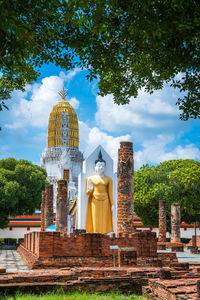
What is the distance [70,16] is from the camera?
17.3 feet

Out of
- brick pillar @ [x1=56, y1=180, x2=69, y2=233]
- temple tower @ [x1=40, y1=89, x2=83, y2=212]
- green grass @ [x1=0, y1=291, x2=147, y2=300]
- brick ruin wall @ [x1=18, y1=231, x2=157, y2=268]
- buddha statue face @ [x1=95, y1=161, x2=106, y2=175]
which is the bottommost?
green grass @ [x1=0, y1=291, x2=147, y2=300]

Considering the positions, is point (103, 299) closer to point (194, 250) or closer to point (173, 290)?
point (173, 290)

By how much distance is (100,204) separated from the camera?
15703 millimetres

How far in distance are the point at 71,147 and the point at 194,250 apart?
45520mm

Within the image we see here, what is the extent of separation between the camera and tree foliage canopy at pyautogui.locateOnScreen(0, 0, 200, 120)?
4.75 metres

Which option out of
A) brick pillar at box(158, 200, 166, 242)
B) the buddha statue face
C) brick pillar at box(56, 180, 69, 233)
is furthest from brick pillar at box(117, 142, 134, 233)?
brick pillar at box(158, 200, 166, 242)

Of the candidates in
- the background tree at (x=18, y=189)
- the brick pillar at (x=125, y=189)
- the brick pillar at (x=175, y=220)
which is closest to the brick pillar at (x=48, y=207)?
the background tree at (x=18, y=189)

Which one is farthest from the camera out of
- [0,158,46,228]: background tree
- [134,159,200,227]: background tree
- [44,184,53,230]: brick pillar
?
[134,159,200,227]: background tree

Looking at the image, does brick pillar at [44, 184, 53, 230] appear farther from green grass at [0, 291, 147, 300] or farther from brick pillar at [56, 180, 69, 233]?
green grass at [0, 291, 147, 300]

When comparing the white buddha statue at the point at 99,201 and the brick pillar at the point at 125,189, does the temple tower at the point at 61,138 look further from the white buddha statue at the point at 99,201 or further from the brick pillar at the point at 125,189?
the brick pillar at the point at 125,189

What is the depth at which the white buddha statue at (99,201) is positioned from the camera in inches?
616

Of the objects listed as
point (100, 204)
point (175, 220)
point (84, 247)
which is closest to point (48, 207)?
point (175, 220)

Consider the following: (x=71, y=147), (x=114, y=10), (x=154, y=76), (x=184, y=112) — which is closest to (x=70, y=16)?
(x=114, y=10)

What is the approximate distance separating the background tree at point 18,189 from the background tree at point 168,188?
8.25m
